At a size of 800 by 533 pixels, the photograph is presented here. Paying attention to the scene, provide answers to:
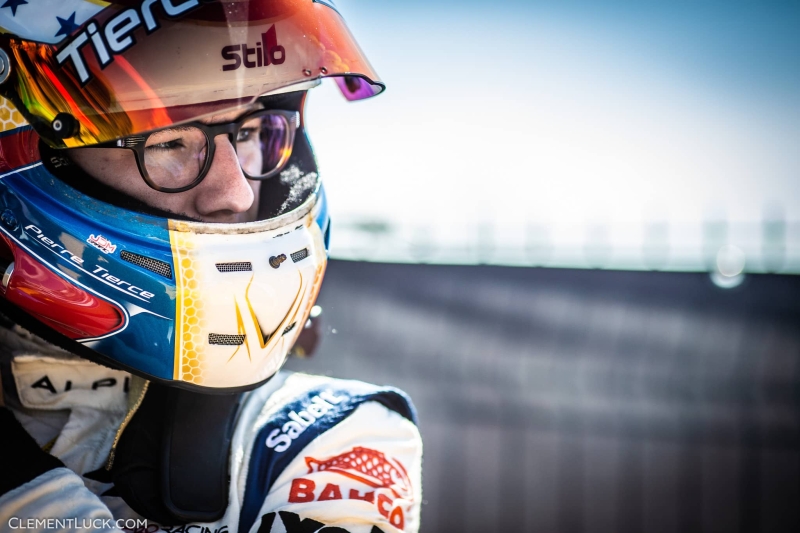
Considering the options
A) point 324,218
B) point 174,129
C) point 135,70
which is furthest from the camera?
point 324,218

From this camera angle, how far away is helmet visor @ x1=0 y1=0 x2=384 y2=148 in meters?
1.01

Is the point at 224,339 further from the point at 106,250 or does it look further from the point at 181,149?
the point at 181,149

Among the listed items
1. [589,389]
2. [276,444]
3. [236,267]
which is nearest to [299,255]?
[236,267]

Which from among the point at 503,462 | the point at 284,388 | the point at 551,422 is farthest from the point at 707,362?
the point at 284,388

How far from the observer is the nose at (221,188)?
1.17 meters

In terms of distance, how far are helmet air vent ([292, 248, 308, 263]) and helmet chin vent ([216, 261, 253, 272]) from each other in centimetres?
9

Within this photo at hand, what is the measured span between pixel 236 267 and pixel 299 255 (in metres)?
0.13

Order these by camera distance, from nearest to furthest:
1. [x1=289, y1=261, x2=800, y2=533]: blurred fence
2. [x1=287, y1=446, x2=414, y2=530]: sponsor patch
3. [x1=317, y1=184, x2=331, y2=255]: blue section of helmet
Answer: [x1=287, y1=446, x2=414, y2=530]: sponsor patch
[x1=317, y1=184, x2=331, y2=255]: blue section of helmet
[x1=289, y1=261, x2=800, y2=533]: blurred fence

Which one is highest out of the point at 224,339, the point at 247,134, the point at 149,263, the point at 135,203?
the point at 247,134

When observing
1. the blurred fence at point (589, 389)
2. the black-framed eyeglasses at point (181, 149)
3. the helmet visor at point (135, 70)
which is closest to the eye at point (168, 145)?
the black-framed eyeglasses at point (181, 149)

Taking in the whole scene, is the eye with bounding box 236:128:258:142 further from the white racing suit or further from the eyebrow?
the white racing suit

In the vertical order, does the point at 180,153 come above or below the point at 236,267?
above

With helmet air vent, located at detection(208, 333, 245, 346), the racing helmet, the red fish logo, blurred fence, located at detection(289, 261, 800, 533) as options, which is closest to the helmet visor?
the racing helmet

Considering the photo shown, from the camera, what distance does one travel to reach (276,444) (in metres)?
1.19
